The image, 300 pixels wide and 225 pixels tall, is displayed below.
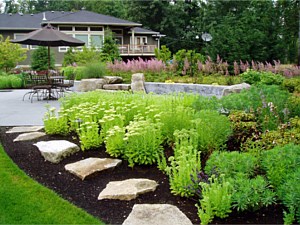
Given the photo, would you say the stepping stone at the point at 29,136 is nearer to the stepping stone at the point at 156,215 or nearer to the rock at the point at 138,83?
the stepping stone at the point at 156,215

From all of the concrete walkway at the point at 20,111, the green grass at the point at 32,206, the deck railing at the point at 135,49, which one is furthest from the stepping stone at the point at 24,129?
the deck railing at the point at 135,49

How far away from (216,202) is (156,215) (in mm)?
501

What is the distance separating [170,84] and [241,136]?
5437 millimetres

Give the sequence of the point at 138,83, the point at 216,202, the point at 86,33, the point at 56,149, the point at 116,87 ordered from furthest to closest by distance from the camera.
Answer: the point at 86,33
the point at 116,87
the point at 138,83
the point at 56,149
the point at 216,202

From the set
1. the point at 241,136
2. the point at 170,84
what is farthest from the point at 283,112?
the point at 170,84

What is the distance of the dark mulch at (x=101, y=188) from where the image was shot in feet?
9.37

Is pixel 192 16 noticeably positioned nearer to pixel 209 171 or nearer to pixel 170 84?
pixel 170 84

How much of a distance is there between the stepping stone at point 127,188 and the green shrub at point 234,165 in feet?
2.12

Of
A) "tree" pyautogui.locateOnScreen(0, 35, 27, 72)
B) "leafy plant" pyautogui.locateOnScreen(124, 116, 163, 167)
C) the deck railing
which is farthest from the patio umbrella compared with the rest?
the deck railing

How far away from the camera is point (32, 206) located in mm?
3270

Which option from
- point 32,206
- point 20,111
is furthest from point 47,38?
point 32,206

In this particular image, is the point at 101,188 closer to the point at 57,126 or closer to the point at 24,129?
the point at 57,126

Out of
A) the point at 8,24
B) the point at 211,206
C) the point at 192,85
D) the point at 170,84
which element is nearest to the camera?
the point at 211,206

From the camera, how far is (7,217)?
3.10 m
